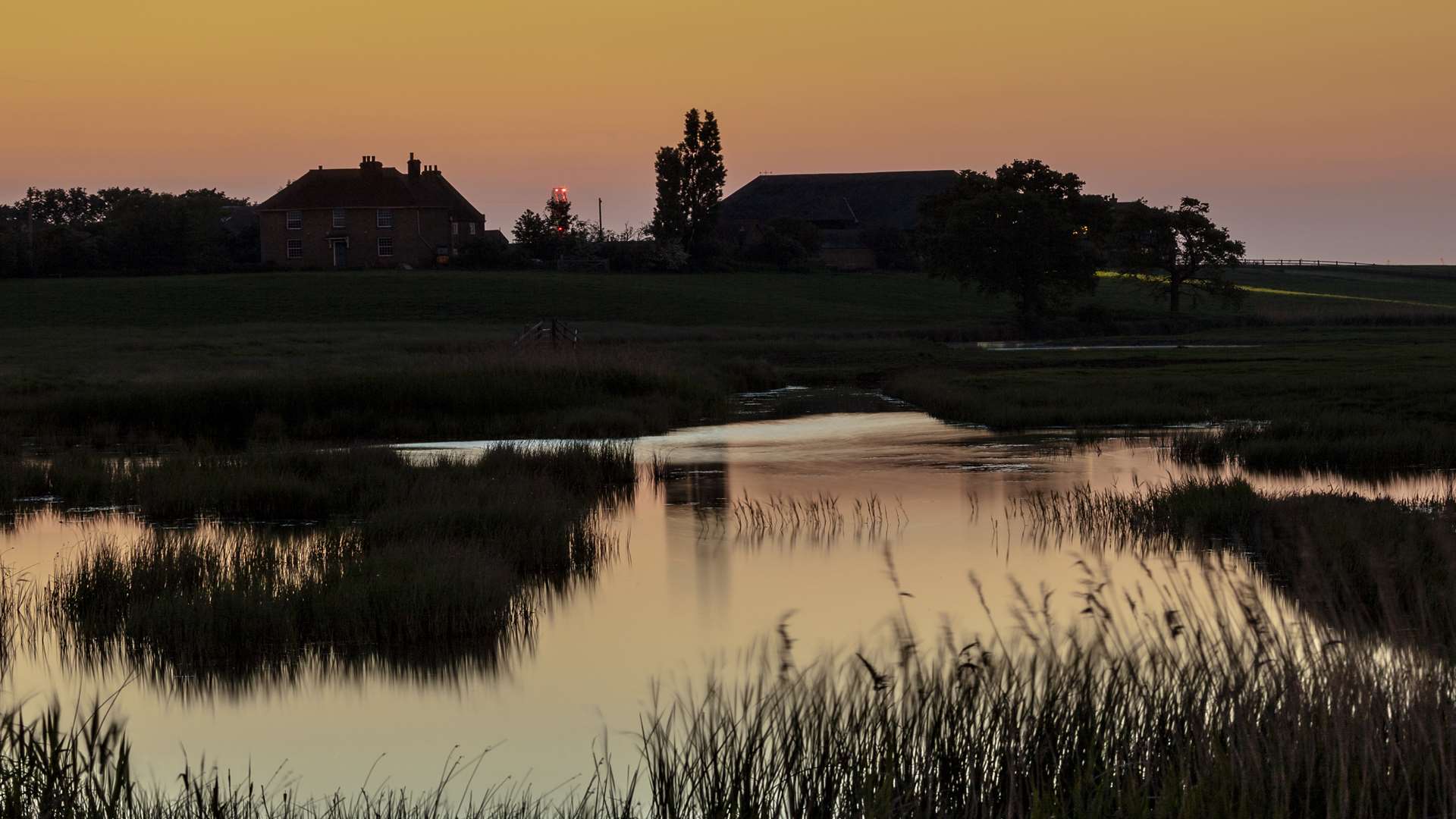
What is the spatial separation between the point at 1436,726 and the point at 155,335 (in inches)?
2430

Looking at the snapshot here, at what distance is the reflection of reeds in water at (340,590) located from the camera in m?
12.0

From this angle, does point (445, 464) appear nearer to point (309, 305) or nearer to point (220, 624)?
point (220, 624)

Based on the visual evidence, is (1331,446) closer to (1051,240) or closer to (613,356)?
(613,356)

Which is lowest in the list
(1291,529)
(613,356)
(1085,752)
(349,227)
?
(1291,529)

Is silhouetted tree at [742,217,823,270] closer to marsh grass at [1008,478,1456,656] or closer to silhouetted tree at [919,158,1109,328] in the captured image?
silhouetted tree at [919,158,1109,328]

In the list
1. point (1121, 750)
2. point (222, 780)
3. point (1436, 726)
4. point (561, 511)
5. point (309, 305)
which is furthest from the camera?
point (309, 305)

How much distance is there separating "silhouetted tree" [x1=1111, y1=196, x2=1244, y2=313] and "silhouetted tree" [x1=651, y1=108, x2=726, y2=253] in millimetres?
Result: 33589

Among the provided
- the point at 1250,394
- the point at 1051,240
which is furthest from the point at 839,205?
the point at 1250,394

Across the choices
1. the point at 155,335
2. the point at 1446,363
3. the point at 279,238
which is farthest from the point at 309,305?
the point at 1446,363

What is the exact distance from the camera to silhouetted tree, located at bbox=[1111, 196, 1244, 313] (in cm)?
8606

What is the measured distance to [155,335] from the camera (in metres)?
62.0

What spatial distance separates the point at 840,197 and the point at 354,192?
153ft

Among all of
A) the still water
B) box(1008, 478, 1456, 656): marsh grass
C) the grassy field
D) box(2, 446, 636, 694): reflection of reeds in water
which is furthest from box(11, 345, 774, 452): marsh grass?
box(1008, 478, 1456, 656): marsh grass

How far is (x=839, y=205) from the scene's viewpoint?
13388 centimetres
